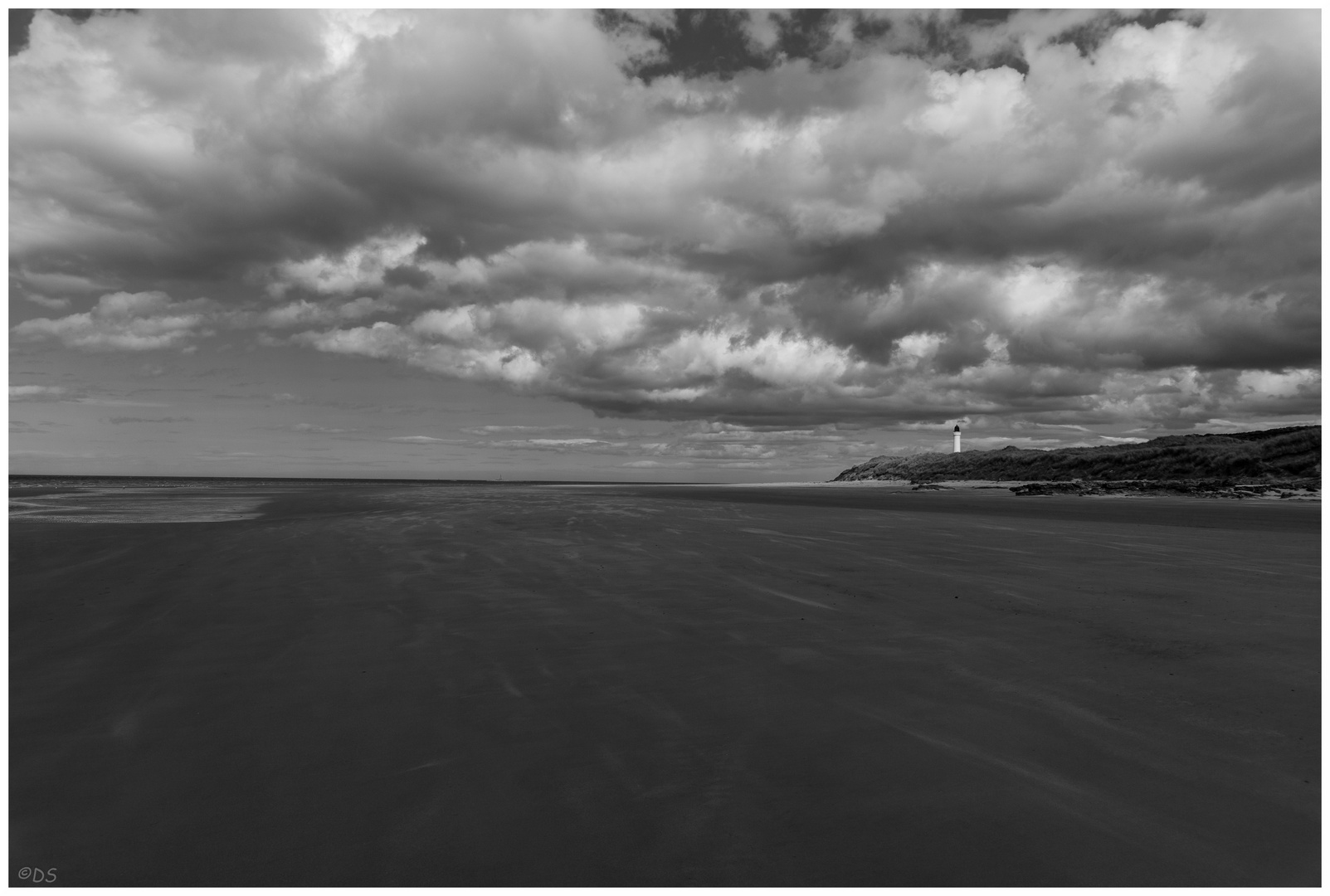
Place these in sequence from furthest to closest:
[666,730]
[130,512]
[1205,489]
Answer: [1205,489] < [130,512] < [666,730]

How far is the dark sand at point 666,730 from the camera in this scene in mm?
3008

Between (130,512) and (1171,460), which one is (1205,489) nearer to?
(1171,460)

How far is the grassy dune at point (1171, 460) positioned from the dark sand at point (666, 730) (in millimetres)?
54484

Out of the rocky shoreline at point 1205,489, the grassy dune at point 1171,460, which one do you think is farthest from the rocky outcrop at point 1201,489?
the grassy dune at point 1171,460

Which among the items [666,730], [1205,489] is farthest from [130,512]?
[1205,489]

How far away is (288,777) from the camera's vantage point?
362 cm

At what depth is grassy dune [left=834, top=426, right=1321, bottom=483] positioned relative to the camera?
5394 cm

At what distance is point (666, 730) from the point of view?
423 cm

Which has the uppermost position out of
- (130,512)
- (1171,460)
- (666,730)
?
(1171,460)

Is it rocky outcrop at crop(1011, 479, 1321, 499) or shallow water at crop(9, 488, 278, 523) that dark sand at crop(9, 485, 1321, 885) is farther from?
rocky outcrop at crop(1011, 479, 1321, 499)

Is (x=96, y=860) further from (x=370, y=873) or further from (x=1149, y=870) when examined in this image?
A: (x=1149, y=870)

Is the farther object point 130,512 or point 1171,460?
point 1171,460

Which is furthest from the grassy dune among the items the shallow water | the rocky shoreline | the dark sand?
the shallow water

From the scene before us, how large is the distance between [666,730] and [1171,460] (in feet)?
249
